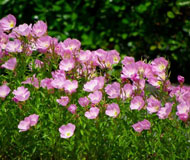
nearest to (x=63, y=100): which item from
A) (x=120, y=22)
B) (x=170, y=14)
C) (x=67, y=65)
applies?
(x=67, y=65)

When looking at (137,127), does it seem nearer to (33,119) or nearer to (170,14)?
(33,119)

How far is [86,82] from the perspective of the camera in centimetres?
269

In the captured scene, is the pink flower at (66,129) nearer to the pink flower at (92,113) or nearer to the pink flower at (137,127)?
the pink flower at (92,113)

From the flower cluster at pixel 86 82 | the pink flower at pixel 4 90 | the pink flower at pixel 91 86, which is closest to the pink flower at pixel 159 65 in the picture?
the flower cluster at pixel 86 82

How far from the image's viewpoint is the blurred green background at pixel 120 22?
5445 millimetres

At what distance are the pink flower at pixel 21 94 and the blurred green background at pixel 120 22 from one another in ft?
9.41

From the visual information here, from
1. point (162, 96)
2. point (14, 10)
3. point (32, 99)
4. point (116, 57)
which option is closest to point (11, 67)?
point (32, 99)

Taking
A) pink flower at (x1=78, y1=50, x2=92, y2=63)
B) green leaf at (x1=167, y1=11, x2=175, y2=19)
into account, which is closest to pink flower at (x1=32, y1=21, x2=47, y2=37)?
A: pink flower at (x1=78, y1=50, x2=92, y2=63)

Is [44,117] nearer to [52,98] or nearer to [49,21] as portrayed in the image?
[52,98]

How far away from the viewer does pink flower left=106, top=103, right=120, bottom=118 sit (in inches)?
93.5

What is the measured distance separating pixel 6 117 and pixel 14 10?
3.06m

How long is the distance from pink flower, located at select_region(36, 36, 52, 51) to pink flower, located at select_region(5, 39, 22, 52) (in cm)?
12

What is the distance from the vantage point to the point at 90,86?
98.9 inches

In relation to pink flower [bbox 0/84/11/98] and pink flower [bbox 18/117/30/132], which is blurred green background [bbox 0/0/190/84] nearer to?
pink flower [bbox 0/84/11/98]
